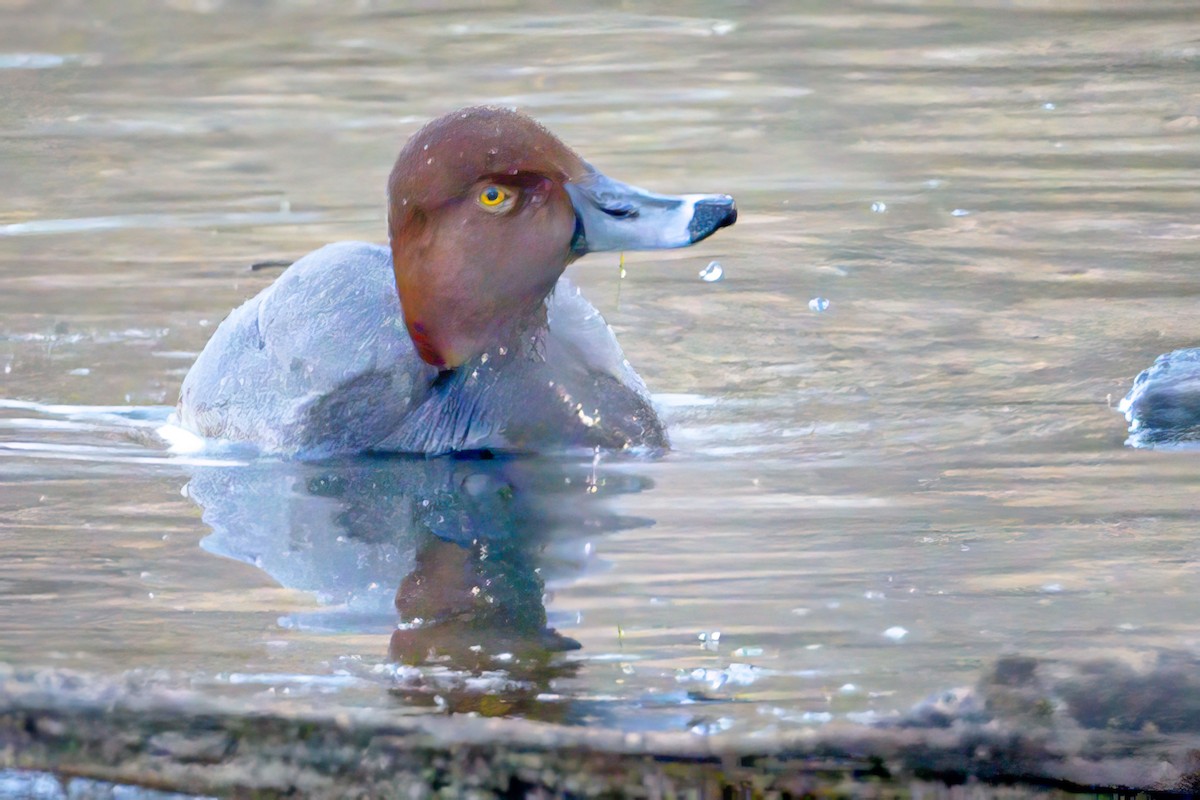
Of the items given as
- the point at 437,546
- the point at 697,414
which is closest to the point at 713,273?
the point at 697,414

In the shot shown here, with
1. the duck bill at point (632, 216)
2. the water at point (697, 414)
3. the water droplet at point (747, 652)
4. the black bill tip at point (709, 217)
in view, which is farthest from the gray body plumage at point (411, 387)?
the water droplet at point (747, 652)

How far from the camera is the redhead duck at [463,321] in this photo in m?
5.95

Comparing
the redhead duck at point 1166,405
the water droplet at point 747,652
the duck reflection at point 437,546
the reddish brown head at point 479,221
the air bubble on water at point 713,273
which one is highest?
the reddish brown head at point 479,221

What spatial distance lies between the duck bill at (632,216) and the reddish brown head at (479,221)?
0.04 meters

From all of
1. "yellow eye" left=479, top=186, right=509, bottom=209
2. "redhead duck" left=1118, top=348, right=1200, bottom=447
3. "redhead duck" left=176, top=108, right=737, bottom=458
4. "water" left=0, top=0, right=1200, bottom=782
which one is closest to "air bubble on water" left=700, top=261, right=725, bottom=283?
"water" left=0, top=0, right=1200, bottom=782

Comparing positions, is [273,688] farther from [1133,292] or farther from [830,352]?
[1133,292]

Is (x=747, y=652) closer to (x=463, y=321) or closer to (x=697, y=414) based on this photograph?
(x=463, y=321)

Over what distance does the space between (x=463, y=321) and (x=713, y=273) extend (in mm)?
2657

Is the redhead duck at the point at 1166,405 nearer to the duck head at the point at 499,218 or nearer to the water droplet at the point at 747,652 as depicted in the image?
the duck head at the point at 499,218

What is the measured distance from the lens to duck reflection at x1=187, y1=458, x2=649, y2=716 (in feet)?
14.2

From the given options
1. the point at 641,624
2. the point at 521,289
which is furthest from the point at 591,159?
the point at 641,624

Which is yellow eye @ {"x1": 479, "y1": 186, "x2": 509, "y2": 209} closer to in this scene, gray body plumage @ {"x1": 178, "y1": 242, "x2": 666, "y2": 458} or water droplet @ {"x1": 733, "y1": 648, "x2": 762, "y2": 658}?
gray body plumage @ {"x1": 178, "y1": 242, "x2": 666, "y2": 458}

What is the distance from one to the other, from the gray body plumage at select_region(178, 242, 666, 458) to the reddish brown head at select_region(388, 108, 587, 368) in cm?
17

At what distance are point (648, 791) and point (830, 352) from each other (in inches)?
147
